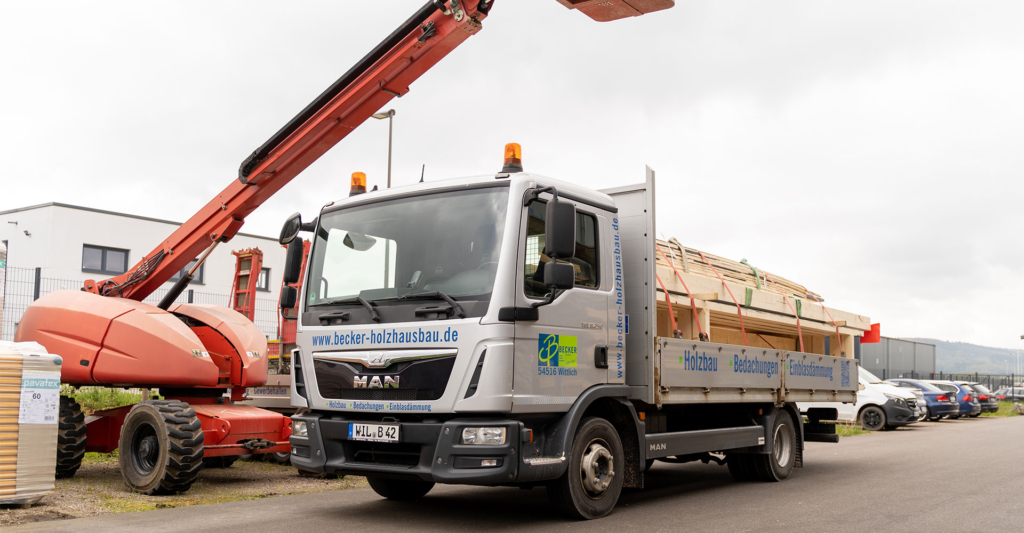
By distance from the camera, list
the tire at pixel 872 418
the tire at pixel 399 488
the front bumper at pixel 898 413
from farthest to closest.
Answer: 1. the tire at pixel 872 418
2. the front bumper at pixel 898 413
3. the tire at pixel 399 488

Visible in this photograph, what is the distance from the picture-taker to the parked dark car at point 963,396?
28.9 meters

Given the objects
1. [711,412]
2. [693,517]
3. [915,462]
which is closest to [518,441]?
[693,517]

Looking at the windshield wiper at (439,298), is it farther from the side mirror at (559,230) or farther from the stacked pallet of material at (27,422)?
the stacked pallet of material at (27,422)

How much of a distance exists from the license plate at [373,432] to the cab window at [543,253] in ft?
5.04

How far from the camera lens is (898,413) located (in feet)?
72.7

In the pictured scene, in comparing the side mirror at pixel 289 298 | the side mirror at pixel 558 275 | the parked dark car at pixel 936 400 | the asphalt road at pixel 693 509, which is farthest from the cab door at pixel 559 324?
the parked dark car at pixel 936 400

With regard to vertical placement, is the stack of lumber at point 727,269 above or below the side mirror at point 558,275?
above

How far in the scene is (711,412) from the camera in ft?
30.8

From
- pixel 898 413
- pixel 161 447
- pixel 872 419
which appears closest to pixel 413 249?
pixel 161 447

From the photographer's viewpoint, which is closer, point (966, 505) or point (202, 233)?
point (966, 505)

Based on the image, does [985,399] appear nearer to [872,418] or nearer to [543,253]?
[872,418]

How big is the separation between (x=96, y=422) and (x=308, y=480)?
249 cm

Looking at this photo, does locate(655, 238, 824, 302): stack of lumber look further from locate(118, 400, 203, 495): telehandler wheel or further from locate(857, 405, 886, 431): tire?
locate(857, 405, 886, 431): tire

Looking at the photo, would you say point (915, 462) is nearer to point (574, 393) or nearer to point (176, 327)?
point (574, 393)
